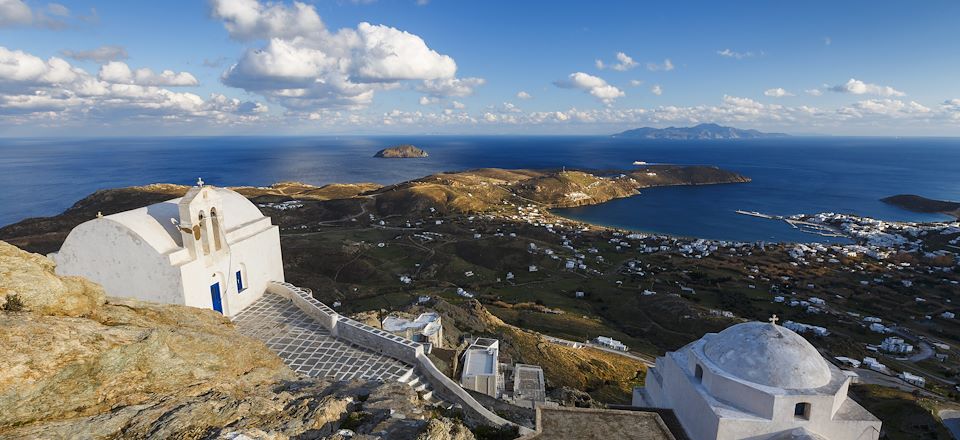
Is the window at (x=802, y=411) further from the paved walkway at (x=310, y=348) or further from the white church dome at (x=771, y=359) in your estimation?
the paved walkway at (x=310, y=348)

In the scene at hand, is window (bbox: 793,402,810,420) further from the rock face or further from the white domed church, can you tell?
the rock face

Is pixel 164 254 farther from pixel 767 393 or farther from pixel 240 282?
pixel 767 393

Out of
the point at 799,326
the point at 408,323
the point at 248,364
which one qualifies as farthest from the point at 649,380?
the point at 799,326

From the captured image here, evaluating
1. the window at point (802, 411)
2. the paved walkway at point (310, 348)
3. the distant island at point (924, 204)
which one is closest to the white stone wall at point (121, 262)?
the paved walkway at point (310, 348)

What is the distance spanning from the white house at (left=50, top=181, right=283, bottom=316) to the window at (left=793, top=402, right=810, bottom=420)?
22876 millimetres

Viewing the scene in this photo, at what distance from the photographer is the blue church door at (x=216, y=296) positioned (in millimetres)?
19625

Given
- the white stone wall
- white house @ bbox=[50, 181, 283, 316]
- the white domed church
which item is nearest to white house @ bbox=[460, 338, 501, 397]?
the white domed church

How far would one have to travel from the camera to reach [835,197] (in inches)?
6058

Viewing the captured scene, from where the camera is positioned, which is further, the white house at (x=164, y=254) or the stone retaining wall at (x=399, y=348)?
the white house at (x=164, y=254)

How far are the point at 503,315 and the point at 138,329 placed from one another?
39011 millimetres

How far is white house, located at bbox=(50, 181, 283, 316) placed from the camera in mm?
17734

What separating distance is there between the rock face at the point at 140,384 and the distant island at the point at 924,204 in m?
172

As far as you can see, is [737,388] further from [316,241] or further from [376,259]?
[316,241]

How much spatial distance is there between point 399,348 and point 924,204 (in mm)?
178394
